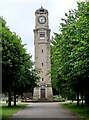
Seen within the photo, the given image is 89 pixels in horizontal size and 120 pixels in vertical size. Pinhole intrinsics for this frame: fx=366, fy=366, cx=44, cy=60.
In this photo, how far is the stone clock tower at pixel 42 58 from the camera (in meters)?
107

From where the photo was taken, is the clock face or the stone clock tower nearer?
the stone clock tower

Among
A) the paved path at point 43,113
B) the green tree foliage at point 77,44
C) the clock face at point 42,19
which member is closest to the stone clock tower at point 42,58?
the clock face at point 42,19

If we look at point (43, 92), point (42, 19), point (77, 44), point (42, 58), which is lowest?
point (43, 92)

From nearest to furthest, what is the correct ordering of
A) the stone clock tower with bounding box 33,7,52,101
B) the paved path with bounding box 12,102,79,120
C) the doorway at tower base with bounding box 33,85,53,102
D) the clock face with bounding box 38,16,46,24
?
the paved path with bounding box 12,102,79,120
the stone clock tower with bounding box 33,7,52,101
the doorway at tower base with bounding box 33,85,53,102
the clock face with bounding box 38,16,46,24

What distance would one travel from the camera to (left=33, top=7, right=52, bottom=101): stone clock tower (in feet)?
350

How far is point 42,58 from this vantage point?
10681 cm

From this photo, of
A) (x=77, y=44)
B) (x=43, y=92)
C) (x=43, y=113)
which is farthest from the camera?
(x=43, y=92)

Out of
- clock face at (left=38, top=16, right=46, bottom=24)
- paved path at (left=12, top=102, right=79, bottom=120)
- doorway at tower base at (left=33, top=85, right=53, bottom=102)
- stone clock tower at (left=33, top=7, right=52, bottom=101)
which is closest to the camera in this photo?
paved path at (left=12, top=102, right=79, bottom=120)

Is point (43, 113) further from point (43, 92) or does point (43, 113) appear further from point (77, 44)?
point (43, 92)

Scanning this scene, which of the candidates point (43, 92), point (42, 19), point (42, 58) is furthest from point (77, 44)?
point (42, 19)

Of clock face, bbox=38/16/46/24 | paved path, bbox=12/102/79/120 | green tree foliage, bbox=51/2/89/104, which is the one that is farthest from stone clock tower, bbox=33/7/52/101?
green tree foliage, bbox=51/2/89/104

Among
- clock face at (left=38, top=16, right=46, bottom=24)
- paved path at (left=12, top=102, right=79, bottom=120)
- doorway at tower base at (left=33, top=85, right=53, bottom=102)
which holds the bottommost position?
paved path at (left=12, top=102, right=79, bottom=120)

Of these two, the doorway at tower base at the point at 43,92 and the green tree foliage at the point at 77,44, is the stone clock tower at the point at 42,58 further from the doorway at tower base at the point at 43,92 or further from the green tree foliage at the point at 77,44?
the green tree foliage at the point at 77,44

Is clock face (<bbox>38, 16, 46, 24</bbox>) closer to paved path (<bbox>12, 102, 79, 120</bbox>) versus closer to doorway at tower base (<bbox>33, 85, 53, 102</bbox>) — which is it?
doorway at tower base (<bbox>33, 85, 53, 102</bbox>)
